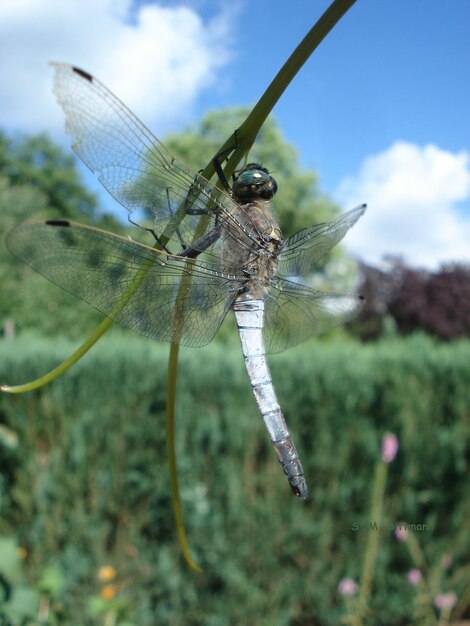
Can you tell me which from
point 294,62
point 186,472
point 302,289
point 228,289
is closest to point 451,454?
point 186,472

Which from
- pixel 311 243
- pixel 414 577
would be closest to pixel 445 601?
pixel 414 577

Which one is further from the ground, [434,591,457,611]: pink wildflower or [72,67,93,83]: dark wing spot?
[72,67,93,83]: dark wing spot

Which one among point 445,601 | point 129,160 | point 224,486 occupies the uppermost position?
point 129,160

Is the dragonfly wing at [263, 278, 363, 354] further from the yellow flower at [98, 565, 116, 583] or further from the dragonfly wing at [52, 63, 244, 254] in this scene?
the yellow flower at [98, 565, 116, 583]

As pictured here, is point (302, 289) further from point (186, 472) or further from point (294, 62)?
point (186, 472)

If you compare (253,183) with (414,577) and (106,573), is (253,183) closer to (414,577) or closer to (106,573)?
(106,573)

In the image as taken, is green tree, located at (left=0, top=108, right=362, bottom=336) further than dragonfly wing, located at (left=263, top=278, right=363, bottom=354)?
Yes

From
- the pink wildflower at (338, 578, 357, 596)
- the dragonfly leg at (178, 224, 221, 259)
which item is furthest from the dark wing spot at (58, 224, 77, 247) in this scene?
the pink wildflower at (338, 578, 357, 596)
